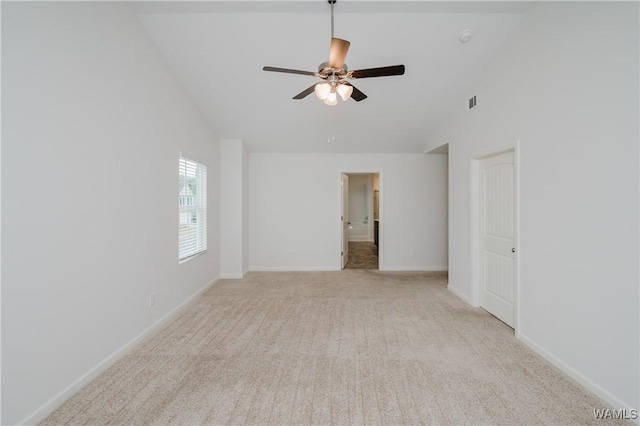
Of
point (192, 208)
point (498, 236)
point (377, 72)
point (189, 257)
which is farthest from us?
point (192, 208)

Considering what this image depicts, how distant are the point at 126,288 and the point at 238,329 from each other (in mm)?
1142

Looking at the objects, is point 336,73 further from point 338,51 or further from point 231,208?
point 231,208

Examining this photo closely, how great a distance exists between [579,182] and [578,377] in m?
1.46

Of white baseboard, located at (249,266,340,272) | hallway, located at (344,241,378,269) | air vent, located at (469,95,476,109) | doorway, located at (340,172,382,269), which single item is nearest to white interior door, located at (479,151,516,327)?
air vent, located at (469,95,476,109)

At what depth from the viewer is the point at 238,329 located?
121 inches

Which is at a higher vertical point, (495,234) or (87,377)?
(495,234)

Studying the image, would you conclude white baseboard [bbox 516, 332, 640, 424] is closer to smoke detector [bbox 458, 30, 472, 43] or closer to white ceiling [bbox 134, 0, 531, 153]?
white ceiling [bbox 134, 0, 531, 153]

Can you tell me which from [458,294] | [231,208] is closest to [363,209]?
[231,208]

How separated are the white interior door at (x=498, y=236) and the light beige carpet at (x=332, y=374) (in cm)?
25

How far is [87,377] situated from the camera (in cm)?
215

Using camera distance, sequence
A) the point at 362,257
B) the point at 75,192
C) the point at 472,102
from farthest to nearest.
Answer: the point at 362,257 < the point at 472,102 < the point at 75,192

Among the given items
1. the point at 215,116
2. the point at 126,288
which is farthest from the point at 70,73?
the point at 215,116

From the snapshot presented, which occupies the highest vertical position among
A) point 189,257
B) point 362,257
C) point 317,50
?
point 317,50

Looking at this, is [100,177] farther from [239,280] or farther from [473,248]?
[473,248]
